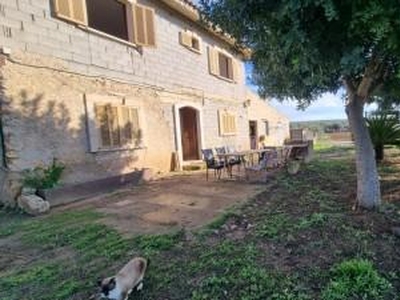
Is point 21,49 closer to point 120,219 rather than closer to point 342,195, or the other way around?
point 120,219

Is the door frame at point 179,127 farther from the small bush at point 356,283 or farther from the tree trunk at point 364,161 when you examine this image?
the small bush at point 356,283

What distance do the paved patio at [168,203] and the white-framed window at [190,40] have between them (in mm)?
5500

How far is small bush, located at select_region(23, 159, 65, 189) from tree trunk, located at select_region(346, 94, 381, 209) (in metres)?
5.53

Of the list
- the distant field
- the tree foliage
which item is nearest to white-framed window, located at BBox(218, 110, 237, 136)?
the tree foliage

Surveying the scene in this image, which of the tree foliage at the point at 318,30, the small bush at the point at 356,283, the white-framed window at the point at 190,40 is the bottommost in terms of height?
the small bush at the point at 356,283

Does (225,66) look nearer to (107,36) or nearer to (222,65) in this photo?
(222,65)

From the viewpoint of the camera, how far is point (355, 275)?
10.5 feet

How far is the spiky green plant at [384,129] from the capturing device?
11000mm

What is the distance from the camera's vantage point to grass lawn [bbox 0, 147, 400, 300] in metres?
3.15

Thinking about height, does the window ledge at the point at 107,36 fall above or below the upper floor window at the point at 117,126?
above

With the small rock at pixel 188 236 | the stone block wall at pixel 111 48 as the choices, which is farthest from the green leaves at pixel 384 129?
the small rock at pixel 188 236

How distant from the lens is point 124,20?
34.4 ft

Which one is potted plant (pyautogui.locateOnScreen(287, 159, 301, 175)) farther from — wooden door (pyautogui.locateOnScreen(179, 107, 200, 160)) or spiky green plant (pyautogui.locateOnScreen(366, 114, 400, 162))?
wooden door (pyautogui.locateOnScreen(179, 107, 200, 160))

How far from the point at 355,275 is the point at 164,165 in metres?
8.66
